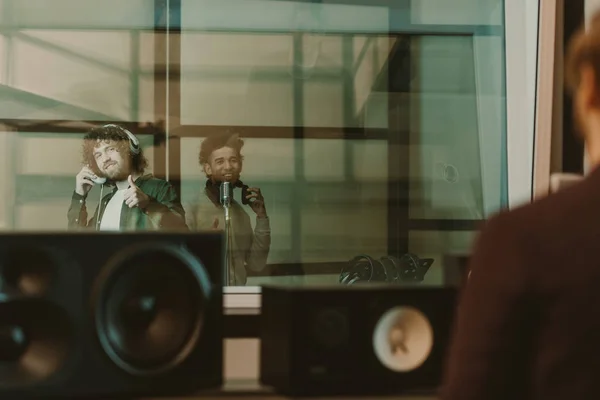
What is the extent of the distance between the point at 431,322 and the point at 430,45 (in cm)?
308

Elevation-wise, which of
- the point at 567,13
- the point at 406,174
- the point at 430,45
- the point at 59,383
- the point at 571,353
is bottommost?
the point at 59,383

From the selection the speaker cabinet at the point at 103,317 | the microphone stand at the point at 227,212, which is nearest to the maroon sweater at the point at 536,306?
the speaker cabinet at the point at 103,317

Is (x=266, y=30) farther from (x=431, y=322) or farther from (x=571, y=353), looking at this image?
(x=571, y=353)

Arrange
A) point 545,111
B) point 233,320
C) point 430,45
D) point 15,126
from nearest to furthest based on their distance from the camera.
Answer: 1. point 233,320
2. point 545,111
3. point 15,126
4. point 430,45

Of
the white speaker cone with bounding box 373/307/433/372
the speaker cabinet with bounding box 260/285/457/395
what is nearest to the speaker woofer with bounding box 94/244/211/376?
the speaker cabinet with bounding box 260/285/457/395

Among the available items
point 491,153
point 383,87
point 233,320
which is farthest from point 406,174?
point 233,320

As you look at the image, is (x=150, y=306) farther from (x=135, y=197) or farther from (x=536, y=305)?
(x=135, y=197)

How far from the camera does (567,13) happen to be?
200 centimetres

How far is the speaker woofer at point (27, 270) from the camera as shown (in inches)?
48.1

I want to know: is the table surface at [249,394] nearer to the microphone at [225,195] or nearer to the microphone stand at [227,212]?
the microphone stand at [227,212]

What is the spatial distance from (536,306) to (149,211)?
6.93ft

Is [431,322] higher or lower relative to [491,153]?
lower

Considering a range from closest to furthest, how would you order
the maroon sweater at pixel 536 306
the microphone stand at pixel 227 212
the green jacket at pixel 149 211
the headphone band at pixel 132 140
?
1. the maroon sweater at pixel 536 306
2. the green jacket at pixel 149 211
3. the microphone stand at pixel 227 212
4. the headphone band at pixel 132 140

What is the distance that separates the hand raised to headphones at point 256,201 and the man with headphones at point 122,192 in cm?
42
